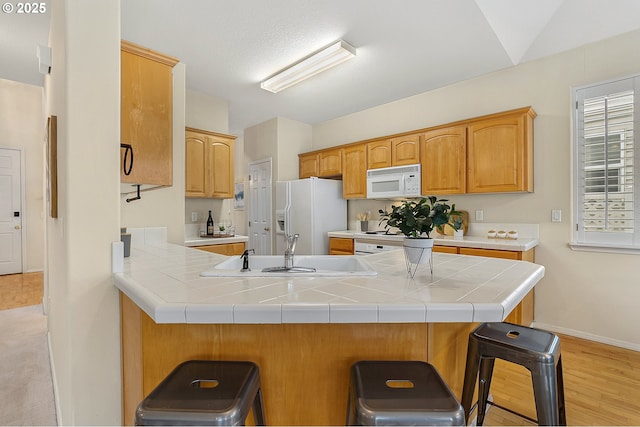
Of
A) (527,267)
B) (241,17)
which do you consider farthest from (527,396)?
(241,17)

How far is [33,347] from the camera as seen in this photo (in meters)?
2.75

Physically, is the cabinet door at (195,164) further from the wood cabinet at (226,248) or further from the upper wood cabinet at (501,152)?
the upper wood cabinet at (501,152)

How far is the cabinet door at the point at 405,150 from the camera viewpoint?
3814 millimetres

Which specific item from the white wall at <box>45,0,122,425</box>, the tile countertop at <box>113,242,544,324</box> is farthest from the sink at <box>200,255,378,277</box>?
the white wall at <box>45,0,122,425</box>

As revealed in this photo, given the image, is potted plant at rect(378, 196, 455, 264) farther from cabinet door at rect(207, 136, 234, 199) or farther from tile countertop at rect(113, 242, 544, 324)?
cabinet door at rect(207, 136, 234, 199)

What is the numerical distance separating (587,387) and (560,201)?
170 cm

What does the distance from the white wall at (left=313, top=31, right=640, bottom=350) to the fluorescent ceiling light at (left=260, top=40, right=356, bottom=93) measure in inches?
64.7

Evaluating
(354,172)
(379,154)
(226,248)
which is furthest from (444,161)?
(226,248)

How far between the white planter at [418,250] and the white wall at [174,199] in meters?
2.37

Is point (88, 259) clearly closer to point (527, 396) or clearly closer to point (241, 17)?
point (241, 17)

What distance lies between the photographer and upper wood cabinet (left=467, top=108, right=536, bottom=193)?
3.07 metres

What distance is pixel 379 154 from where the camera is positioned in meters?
4.17

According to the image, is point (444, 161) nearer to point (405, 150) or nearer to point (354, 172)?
point (405, 150)

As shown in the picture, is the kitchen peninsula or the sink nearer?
the kitchen peninsula
